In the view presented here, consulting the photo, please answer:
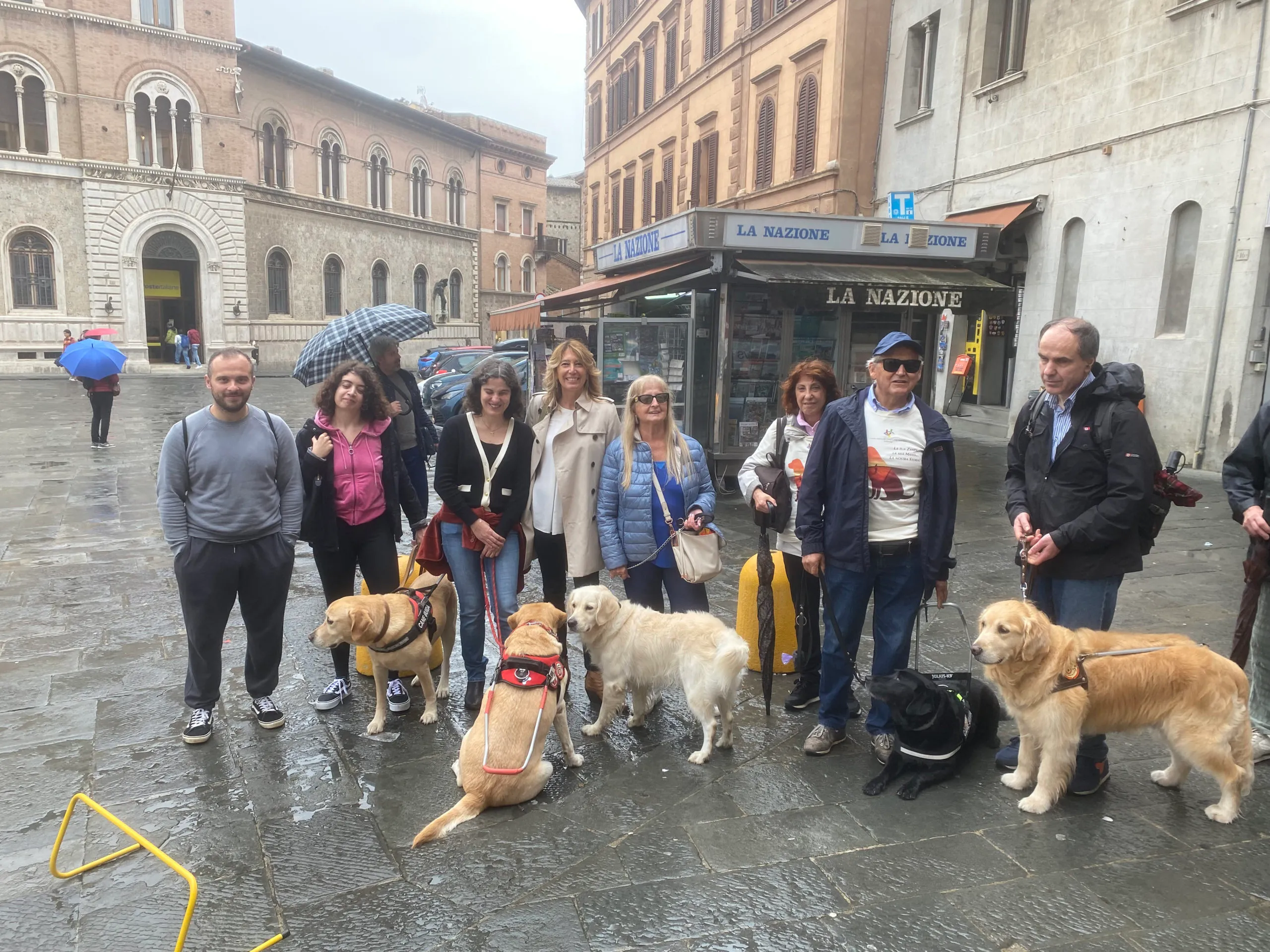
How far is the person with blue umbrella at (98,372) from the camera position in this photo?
1291 centimetres

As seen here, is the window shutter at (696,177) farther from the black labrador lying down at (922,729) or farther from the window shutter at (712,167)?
the black labrador lying down at (922,729)

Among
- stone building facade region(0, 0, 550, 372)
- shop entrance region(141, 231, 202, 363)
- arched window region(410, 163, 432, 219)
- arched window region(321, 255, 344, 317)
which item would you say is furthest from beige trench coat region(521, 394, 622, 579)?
arched window region(410, 163, 432, 219)

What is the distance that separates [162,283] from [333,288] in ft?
26.2

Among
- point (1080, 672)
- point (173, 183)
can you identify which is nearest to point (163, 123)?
point (173, 183)

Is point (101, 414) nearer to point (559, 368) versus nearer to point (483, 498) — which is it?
point (483, 498)

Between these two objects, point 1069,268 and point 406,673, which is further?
point 1069,268

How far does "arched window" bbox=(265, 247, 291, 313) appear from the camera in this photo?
37688 mm

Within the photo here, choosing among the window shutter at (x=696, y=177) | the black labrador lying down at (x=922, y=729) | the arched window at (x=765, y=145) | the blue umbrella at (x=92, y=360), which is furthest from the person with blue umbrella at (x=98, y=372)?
the window shutter at (x=696, y=177)

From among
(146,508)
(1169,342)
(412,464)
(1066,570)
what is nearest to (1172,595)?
(1066,570)

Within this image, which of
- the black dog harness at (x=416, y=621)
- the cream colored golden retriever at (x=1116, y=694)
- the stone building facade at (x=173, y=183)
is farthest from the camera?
the stone building facade at (x=173, y=183)

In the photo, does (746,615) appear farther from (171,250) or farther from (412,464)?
(171,250)

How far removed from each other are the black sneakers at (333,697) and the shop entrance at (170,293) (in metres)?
35.6

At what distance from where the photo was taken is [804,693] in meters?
4.61

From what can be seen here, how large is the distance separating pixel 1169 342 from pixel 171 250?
35849 mm
